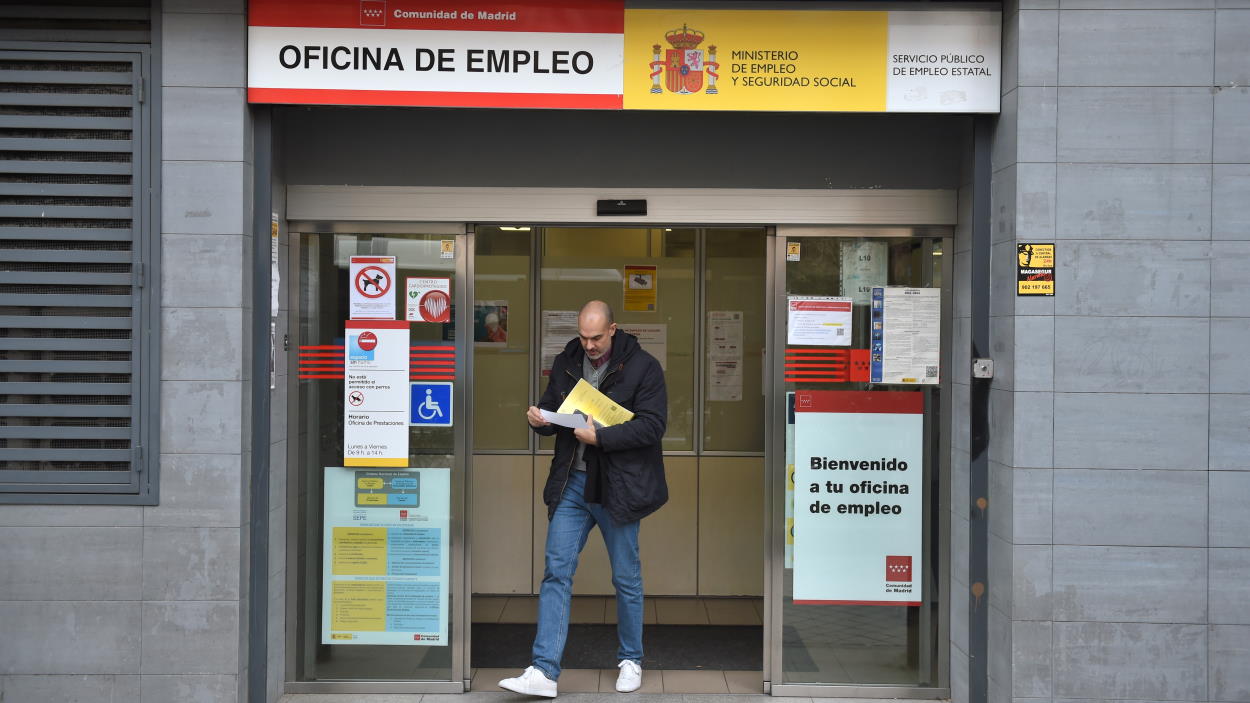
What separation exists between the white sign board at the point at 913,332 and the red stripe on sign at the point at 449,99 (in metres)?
1.72

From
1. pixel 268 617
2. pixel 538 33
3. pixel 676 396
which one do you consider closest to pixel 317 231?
pixel 538 33

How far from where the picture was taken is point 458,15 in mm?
4656

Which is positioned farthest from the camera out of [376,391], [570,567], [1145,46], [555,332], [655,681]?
[555,332]

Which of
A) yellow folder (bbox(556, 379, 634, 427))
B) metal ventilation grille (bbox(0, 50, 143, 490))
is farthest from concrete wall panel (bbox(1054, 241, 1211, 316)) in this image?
metal ventilation grille (bbox(0, 50, 143, 490))

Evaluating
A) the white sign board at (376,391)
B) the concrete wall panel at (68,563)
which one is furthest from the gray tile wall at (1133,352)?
the concrete wall panel at (68,563)

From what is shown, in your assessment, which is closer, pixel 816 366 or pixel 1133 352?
pixel 1133 352

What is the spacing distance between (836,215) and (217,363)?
3057 millimetres

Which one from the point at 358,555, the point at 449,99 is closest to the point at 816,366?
the point at 449,99

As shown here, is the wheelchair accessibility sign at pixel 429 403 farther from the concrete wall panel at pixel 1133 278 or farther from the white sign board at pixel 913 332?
the concrete wall panel at pixel 1133 278

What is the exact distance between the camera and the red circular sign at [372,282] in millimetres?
5133

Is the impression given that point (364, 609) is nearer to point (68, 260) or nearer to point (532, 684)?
point (532, 684)

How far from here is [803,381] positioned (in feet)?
16.9

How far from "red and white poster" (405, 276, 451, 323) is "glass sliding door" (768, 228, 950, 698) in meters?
1.69

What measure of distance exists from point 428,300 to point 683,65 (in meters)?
1.72
